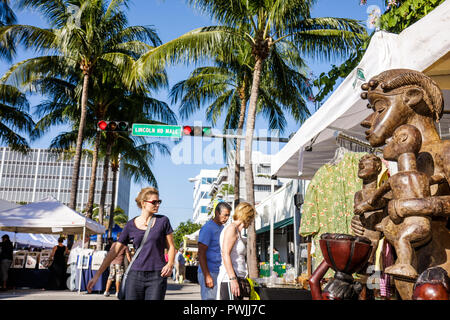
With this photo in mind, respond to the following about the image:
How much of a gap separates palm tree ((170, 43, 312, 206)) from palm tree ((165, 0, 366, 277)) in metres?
2.21

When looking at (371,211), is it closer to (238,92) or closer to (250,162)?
(250,162)

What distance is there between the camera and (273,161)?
639 centimetres

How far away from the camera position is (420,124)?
71.8 inches

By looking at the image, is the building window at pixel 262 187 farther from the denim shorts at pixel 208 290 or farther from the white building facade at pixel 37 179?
the white building facade at pixel 37 179

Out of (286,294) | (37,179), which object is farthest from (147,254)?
(37,179)

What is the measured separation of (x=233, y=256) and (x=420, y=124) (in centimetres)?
260

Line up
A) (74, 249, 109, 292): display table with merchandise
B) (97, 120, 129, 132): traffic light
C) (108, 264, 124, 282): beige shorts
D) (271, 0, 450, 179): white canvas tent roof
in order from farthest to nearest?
(97, 120, 129, 132): traffic light < (74, 249, 109, 292): display table with merchandise < (108, 264, 124, 282): beige shorts < (271, 0, 450, 179): white canvas tent roof

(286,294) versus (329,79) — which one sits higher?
(329,79)

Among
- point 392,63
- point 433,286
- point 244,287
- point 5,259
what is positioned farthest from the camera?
point 5,259

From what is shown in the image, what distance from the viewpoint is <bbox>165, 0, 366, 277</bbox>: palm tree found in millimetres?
12422

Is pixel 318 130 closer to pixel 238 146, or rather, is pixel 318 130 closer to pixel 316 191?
pixel 316 191

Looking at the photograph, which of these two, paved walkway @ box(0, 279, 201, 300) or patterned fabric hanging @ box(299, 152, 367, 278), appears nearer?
patterned fabric hanging @ box(299, 152, 367, 278)

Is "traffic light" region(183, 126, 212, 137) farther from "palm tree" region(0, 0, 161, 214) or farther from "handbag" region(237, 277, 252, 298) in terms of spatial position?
"handbag" region(237, 277, 252, 298)

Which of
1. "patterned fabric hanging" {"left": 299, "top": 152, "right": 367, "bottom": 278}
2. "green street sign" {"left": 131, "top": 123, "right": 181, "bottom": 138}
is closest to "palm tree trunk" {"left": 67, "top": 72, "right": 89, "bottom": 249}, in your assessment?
"green street sign" {"left": 131, "top": 123, "right": 181, "bottom": 138}
